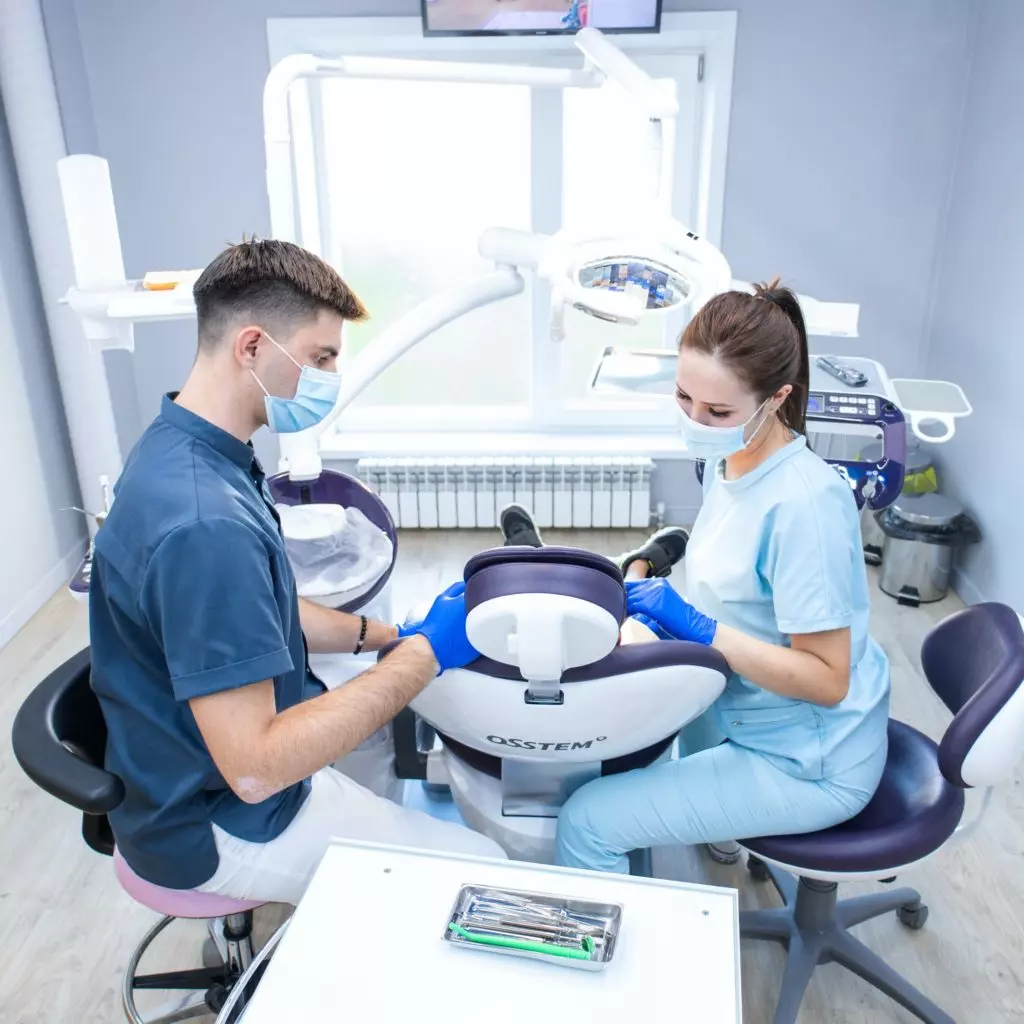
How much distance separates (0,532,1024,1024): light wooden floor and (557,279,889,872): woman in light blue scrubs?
56cm

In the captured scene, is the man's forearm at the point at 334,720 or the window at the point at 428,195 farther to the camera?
the window at the point at 428,195

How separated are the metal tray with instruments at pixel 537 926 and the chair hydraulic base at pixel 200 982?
2.37 ft

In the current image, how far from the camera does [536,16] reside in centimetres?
312

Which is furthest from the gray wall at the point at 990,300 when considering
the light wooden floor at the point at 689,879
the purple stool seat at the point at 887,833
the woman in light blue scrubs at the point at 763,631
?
the woman in light blue scrubs at the point at 763,631

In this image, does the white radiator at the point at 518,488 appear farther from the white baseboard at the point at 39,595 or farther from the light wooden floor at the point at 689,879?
the light wooden floor at the point at 689,879

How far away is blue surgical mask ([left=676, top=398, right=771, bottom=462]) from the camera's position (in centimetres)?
144

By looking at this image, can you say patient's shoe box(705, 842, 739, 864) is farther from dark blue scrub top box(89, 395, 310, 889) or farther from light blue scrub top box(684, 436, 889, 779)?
dark blue scrub top box(89, 395, 310, 889)

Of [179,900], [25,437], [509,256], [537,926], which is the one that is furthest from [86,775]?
[25,437]

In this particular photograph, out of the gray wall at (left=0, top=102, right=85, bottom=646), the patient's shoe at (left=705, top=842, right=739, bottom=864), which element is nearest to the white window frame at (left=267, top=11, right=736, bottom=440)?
the gray wall at (left=0, top=102, right=85, bottom=646)

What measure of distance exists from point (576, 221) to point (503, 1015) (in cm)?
124

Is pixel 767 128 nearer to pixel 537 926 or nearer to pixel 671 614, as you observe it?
pixel 671 614

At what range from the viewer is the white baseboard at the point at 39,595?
3.00m

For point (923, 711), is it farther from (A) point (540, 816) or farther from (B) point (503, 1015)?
(B) point (503, 1015)

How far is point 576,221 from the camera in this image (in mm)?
1606
